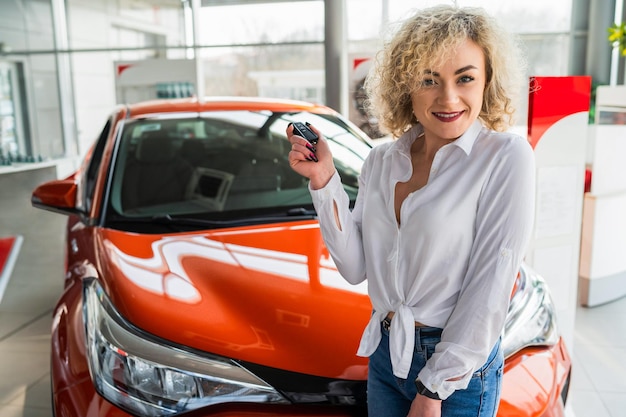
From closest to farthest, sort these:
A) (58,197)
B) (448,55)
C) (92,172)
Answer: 1. (448,55)
2. (58,197)
3. (92,172)

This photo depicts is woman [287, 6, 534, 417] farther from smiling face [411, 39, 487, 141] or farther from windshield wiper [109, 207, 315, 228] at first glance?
windshield wiper [109, 207, 315, 228]

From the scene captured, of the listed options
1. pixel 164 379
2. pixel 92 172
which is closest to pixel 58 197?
pixel 92 172

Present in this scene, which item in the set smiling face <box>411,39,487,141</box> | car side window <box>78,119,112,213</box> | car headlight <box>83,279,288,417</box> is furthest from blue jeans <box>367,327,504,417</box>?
car side window <box>78,119,112,213</box>

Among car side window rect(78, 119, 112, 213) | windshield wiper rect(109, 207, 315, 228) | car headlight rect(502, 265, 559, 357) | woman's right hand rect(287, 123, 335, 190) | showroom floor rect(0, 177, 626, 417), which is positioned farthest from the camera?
showroom floor rect(0, 177, 626, 417)

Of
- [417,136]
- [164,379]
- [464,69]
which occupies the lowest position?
[164,379]

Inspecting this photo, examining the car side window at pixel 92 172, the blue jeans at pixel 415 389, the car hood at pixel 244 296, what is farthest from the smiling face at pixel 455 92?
the car side window at pixel 92 172

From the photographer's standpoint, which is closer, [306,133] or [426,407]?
[426,407]

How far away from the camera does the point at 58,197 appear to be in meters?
2.33

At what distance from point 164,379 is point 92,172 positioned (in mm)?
1401

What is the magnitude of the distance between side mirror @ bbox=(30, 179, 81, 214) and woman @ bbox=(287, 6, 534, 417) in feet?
4.82

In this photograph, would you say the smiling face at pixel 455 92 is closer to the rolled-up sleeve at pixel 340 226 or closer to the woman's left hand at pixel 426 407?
the rolled-up sleeve at pixel 340 226

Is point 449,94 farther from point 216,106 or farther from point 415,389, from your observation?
point 216,106

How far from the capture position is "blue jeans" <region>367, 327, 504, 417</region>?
105 centimetres

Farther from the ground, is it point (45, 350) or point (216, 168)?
point (216, 168)
